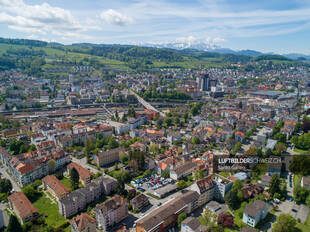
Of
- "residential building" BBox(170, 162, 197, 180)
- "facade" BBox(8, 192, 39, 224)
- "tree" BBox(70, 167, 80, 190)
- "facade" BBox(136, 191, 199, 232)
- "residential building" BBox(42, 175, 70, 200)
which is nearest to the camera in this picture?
"facade" BBox(136, 191, 199, 232)

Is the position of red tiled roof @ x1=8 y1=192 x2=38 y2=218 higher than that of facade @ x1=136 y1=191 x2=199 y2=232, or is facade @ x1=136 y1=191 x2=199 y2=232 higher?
facade @ x1=136 y1=191 x2=199 y2=232

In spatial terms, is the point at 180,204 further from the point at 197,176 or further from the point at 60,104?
the point at 60,104

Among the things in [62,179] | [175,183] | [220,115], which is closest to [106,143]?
[62,179]

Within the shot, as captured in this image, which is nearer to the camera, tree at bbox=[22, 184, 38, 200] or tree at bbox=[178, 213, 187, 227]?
tree at bbox=[178, 213, 187, 227]

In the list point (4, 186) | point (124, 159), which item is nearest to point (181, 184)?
point (124, 159)

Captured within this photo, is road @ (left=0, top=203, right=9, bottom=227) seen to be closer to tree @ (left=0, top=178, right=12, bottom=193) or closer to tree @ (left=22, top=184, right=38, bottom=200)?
tree @ (left=0, top=178, right=12, bottom=193)

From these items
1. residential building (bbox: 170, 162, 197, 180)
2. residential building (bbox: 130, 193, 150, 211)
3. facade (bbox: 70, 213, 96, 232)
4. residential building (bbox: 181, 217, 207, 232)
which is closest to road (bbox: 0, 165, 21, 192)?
facade (bbox: 70, 213, 96, 232)

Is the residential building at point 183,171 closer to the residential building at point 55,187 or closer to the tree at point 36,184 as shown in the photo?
the residential building at point 55,187

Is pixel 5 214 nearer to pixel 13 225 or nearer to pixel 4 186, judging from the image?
pixel 4 186
